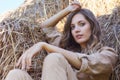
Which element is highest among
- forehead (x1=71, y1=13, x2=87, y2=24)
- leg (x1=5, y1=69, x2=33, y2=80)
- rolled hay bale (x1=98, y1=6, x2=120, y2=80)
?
forehead (x1=71, y1=13, x2=87, y2=24)

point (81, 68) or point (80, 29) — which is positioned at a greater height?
point (80, 29)

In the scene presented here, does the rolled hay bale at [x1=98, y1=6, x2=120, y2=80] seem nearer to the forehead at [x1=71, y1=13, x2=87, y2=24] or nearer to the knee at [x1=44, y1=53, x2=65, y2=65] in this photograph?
the forehead at [x1=71, y1=13, x2=87, y2=24]

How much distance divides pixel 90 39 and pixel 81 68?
0.35 metres

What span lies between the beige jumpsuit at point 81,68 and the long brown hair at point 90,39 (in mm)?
119

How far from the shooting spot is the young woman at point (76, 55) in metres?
1.97

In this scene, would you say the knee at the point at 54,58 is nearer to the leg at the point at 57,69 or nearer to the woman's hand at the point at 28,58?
the leg at the point at 57,69

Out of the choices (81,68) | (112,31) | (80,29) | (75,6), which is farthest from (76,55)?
(112,31)

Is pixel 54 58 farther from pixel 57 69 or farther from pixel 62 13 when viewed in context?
pixel 62 13

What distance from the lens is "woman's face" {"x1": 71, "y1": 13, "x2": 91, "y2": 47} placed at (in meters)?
2.36

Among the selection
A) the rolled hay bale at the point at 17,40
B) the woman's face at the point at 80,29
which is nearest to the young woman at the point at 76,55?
the woman's face at the point at 80,29

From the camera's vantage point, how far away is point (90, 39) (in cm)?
238

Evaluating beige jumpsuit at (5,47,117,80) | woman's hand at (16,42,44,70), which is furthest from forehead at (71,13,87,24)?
woman's hand at (16,42,44,70)

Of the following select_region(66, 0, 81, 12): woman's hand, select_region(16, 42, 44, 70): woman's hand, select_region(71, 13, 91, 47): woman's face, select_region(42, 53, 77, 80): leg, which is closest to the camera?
select_region(42, 53, 77, 80): leg

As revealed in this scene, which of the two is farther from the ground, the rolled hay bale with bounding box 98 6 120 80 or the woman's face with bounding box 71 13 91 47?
the woman's face with bounding box 71 13 91 47
